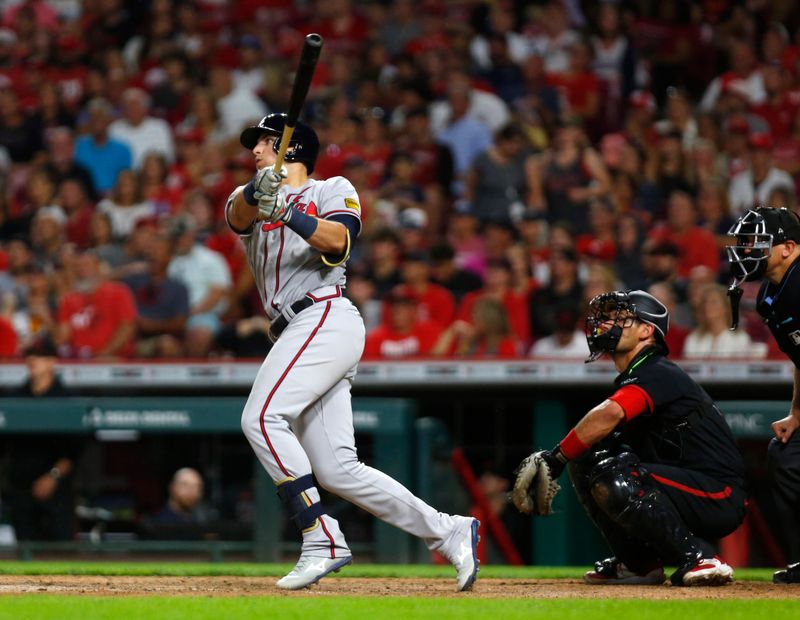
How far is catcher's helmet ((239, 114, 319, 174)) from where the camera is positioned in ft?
16.6

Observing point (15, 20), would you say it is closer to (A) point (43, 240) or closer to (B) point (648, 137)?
(A) point (43, 240)

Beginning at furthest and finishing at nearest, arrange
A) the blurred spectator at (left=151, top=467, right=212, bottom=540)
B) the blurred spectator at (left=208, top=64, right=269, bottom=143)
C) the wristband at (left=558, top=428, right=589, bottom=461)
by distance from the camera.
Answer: the blurred spectator at (left=208, top=64, right=269, bottom=143)
the blurred spectator at (left=151, top=467, right=212, bottom=540)
the wristband at (left=558, top=428, right=589, bottom=461)

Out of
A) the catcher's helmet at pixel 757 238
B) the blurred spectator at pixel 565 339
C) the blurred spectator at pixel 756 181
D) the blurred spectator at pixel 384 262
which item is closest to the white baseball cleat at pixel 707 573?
the catcher's helmet at pixel 757 238

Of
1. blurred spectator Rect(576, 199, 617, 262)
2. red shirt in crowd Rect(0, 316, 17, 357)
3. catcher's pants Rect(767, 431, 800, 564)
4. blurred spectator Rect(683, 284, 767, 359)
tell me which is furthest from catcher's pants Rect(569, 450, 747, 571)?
red shirt in crowd Rect(0, 316, 17, 357)

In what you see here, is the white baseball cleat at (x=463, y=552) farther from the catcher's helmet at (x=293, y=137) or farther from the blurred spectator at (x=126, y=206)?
the blurred spectator at (x=126, y=206)

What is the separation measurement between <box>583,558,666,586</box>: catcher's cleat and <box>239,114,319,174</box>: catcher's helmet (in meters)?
1.97

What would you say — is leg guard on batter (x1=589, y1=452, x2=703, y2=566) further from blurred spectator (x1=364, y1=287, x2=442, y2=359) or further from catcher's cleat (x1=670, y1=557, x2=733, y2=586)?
blurred spectator (x1=364, y1=287, x2=442, y2=359)

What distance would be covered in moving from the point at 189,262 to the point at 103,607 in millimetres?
6141

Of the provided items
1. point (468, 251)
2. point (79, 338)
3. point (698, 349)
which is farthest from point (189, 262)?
point (698, 349)

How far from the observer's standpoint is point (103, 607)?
13.8 feet

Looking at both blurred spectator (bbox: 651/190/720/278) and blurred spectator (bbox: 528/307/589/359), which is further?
blurred spectator (bbox: 651/190/720/278)

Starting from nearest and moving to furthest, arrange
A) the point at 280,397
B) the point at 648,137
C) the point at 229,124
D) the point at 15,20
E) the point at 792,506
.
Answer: the point at 280,397, the point at 792,506, the point at 648,137, the point at 229,124, the point at 15,20

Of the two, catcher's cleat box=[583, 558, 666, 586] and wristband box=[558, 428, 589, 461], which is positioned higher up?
wristband box=[558, 428, 589, 461]

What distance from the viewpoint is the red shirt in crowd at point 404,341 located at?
29.5 feet
